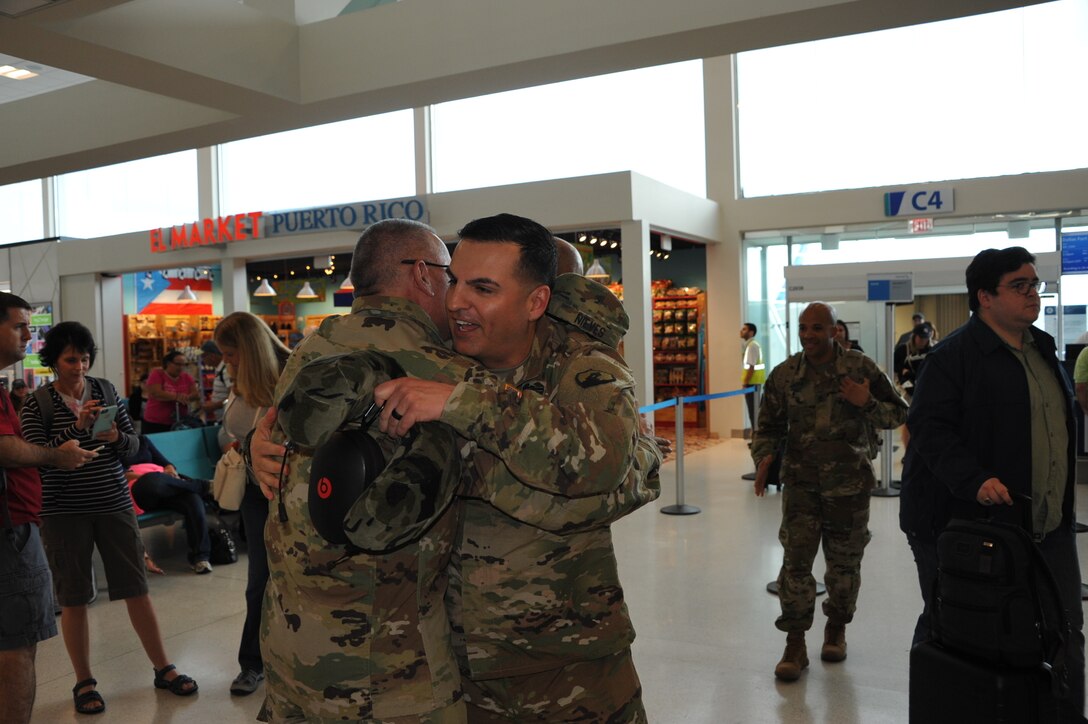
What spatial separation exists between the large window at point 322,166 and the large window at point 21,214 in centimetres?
465

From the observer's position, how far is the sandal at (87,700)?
12.4 ft

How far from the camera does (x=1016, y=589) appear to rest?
253 cm

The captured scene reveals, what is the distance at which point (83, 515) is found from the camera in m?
3.96

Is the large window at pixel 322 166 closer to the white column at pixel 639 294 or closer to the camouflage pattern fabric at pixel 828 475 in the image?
the white column at pixel 639 294

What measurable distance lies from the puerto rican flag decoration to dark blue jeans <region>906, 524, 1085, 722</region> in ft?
56.5

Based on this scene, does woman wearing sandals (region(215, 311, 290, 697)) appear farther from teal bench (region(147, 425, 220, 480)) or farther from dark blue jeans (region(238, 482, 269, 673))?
teal bench (region(147, 425, 220, 480))

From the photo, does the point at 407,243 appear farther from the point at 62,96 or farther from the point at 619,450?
the point at 62,96

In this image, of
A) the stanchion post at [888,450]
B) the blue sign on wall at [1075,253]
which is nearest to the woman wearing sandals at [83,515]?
the stanchion post at [888,450]

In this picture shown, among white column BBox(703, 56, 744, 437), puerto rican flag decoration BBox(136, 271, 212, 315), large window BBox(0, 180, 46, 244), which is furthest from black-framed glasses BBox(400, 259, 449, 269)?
large window BBox(0, 180, 46, 244)

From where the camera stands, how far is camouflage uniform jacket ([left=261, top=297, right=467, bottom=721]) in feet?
4.99

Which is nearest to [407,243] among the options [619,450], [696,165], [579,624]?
[619,450]

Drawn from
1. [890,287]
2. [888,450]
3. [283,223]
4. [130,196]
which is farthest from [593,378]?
[130,196]

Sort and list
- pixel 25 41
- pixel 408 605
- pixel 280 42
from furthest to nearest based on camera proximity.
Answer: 1. pixel 280 42
2. pixel 25 41
3. pixel 408 605

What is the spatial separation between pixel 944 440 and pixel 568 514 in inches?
72.4
